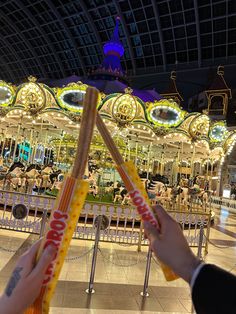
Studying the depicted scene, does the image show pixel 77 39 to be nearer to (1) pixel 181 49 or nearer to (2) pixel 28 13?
(2) pixel 28 13

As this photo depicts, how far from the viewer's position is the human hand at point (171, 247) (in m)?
0.99

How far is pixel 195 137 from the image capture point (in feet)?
37.9

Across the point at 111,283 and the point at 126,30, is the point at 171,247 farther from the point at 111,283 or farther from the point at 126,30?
the point at 126,30

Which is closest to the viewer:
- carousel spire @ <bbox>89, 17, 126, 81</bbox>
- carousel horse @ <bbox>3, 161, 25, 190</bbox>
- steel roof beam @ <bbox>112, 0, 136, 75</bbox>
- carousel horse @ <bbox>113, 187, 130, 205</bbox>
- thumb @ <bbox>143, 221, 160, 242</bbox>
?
thumb @ <bbox>143, 221, 160, 242</bbox>

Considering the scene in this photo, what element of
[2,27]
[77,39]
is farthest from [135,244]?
[2,27]

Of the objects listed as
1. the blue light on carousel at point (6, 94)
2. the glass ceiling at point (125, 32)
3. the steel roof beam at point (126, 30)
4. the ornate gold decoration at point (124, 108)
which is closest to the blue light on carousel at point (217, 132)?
the ornate gold decoration at point (124, 108)

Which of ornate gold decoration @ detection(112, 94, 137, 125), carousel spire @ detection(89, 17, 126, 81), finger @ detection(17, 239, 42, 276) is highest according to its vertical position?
carousel spire @ detection(89, 17, 126, 81)

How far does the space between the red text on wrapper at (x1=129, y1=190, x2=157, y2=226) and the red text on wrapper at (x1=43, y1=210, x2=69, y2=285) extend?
339 millimetres

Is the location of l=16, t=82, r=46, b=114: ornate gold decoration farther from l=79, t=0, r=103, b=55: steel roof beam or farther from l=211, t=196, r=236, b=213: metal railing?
l=79, t=0, r=103, b=55: steel roof beam

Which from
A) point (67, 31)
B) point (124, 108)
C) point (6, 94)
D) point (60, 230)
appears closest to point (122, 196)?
point (124, 108)

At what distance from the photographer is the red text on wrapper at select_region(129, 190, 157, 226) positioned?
123 cm

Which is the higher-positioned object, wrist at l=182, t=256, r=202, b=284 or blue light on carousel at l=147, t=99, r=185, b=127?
blue light on carousel at l=147, t=99, r=185, b=127

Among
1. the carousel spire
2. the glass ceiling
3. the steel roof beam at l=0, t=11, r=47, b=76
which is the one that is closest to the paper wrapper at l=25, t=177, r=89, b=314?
the carousel spire

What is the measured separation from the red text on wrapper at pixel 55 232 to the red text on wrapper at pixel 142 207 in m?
0.34
